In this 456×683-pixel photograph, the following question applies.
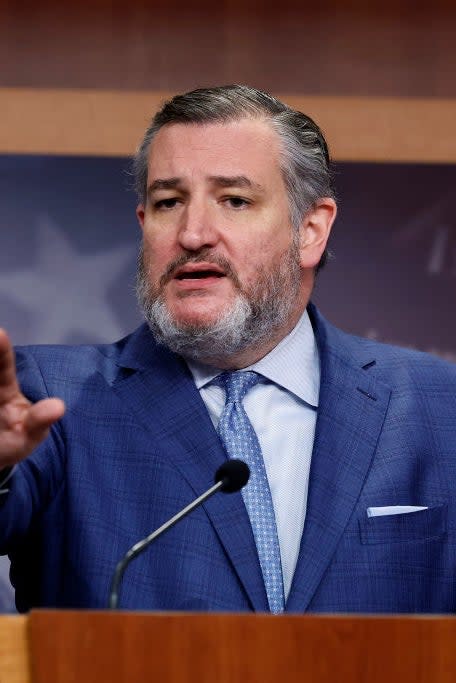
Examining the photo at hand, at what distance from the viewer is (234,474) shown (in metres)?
1.46

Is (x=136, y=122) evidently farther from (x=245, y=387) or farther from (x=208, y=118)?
(x=245, y=387)

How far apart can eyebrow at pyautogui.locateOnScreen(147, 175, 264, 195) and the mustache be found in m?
Result: 0.13

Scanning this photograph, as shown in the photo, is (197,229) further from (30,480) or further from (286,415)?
(30,480)

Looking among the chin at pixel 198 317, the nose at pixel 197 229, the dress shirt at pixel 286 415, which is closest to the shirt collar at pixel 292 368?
the dress shirt at pixel 286 415

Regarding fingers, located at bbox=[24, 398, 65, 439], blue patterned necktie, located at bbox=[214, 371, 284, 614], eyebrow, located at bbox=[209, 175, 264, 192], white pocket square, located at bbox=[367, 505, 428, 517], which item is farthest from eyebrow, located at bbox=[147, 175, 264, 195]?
fingers, located at bbox=[24, 398, 65, 439]

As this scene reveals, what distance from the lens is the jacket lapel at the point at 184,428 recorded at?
1828 mm

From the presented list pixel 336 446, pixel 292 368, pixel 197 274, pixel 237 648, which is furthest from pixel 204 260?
pixel 237 648

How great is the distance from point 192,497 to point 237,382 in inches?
10.0

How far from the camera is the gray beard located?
200 cm
